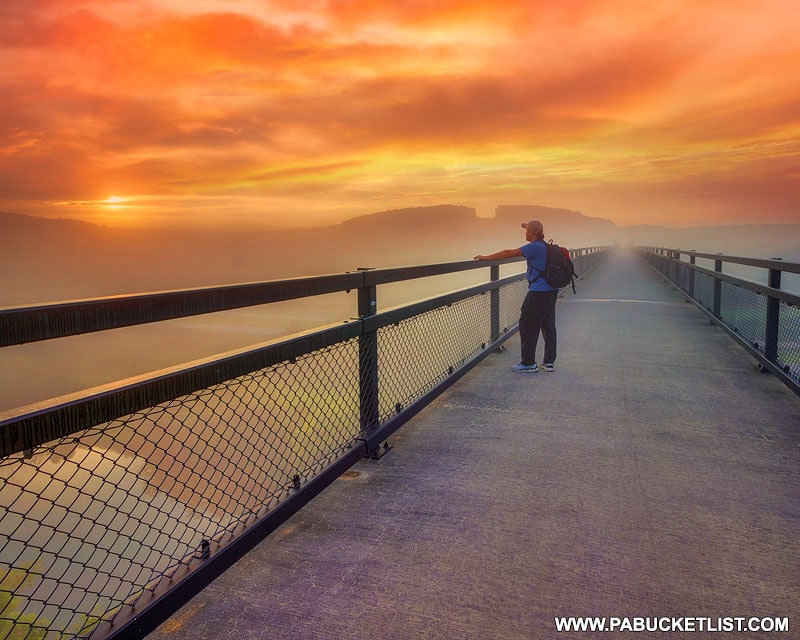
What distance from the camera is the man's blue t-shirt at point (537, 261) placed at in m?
7.25

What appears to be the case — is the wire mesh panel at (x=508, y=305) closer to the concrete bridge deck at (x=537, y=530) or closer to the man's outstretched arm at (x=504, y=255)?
the man's outstretched arm at (x=504, y=255)

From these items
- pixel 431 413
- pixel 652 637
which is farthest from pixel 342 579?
pixel 431 413

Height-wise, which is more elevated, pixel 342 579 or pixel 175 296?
pixel 175 296

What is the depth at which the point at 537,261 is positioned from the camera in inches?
287

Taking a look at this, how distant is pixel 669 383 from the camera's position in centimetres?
681

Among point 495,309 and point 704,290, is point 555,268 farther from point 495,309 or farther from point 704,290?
point 704,290

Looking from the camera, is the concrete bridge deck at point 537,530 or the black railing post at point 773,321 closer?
the concrete bridge deck at point 537,530

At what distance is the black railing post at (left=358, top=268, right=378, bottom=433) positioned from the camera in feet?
14.7

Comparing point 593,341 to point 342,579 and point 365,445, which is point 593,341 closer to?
point 365,445

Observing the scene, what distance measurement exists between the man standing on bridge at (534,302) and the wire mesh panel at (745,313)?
2.73 metres

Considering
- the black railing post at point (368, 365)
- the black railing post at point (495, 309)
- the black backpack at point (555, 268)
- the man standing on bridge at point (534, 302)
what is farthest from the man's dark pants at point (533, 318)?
the black railing post at point (368, 365)

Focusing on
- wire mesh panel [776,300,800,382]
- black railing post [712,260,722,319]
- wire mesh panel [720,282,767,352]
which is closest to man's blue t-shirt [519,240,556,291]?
wire mesh panel [776,300,800,382]

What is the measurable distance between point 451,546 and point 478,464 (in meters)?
1.20

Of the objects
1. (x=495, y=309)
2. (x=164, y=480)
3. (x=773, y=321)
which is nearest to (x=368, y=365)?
(x=495, y=309)
